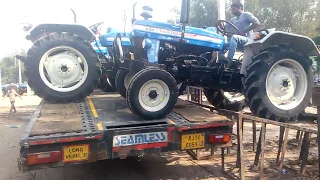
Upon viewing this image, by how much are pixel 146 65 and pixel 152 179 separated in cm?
168

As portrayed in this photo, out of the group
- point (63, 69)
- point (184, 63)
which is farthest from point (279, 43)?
point (63, 69)

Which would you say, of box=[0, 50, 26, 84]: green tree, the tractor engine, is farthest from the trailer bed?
box=[0, 50, 26, 84]: green tree

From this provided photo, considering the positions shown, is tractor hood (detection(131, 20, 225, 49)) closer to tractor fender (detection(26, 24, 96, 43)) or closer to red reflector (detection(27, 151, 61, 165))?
tractor fender (detection(26, 24, 96, 43))

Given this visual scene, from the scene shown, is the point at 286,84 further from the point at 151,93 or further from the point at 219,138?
the point at 151,93

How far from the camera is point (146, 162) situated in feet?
18.5

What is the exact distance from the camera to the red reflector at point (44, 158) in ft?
10.2

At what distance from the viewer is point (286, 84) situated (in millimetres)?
4914

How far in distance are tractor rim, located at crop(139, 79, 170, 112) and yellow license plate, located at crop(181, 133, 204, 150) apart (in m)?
0.57

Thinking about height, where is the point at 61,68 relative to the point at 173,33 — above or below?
below

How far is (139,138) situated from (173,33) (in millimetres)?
2101

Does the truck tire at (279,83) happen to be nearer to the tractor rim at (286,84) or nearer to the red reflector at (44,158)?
the tractor rim at (286,84)

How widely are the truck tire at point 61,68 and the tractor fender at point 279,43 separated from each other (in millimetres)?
2315

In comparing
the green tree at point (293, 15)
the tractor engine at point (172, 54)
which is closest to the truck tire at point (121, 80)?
the tractor engine at point (172, 54)

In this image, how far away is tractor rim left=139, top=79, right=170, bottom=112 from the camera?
4105 millimetres
